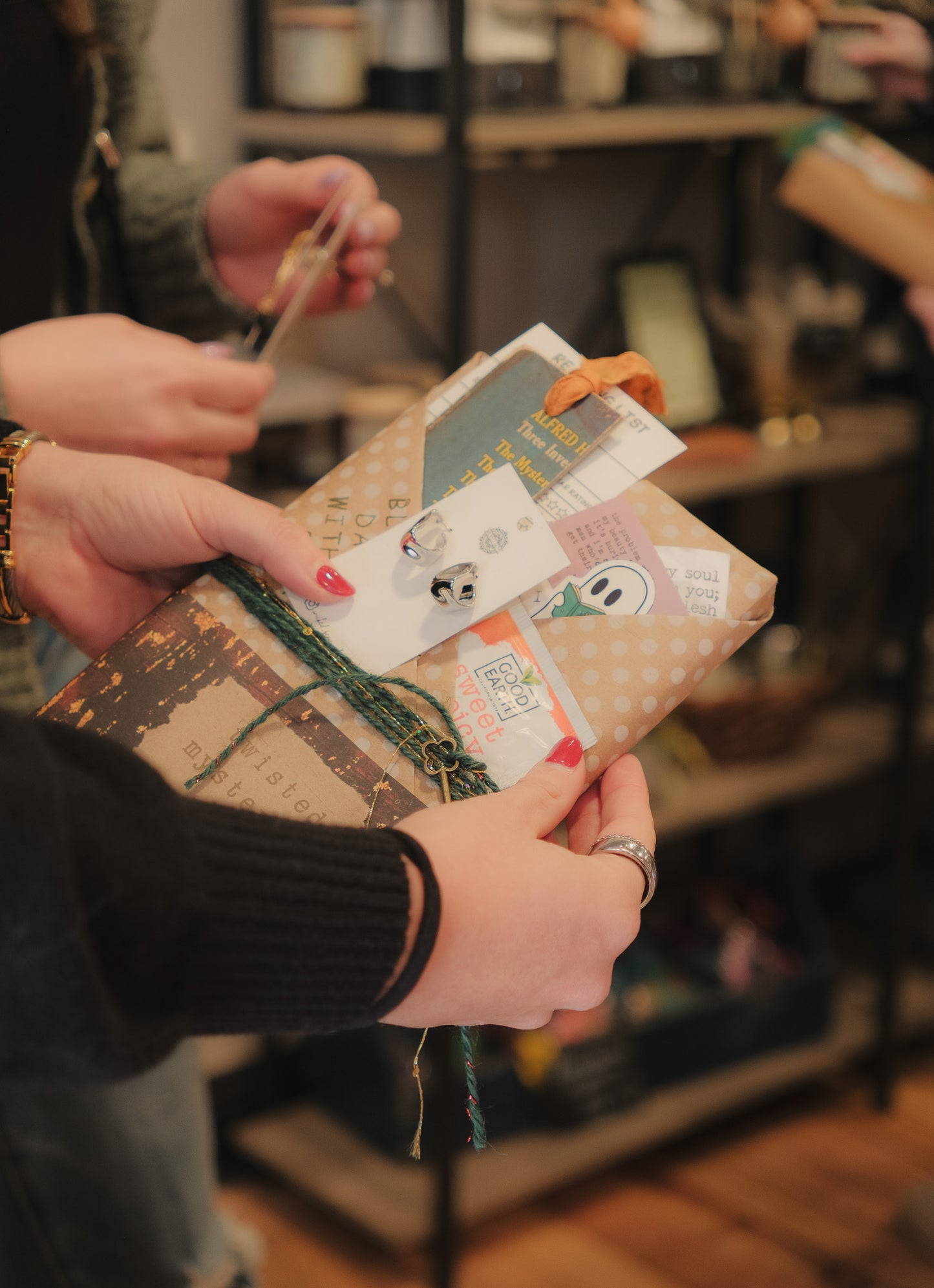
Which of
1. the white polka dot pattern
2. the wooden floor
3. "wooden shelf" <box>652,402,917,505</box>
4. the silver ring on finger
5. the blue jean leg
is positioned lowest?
the wooden floor

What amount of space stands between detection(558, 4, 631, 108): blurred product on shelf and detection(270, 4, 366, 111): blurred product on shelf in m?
0.25

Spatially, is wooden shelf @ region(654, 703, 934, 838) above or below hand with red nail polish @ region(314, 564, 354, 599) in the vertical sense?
below

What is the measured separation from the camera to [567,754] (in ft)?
2.06

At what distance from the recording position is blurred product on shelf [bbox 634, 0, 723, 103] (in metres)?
1.64

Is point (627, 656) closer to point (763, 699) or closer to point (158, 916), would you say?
point (158, 916)

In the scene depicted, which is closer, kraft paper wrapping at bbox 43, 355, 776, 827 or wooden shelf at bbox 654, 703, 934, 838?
kraft paper wrapping at bbox 43, 355, 776, 827

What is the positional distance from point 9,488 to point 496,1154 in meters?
1.23

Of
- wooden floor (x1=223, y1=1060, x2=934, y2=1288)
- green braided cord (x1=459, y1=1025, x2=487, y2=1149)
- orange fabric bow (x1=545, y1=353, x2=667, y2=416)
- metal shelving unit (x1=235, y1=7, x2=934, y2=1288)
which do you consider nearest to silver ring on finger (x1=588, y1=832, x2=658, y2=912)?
green braided cord (x1=459, y1=1025, x2=487, y2=1149)

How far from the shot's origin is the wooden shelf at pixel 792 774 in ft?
5.93

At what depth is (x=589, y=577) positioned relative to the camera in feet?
2.15

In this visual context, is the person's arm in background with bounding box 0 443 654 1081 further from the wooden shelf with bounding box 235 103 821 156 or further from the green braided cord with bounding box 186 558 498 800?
the wooden shelf with bounding box 235 103 821 156

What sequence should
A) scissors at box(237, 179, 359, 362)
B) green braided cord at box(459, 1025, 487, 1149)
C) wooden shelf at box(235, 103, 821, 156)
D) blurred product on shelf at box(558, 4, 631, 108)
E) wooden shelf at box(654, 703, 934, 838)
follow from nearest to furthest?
green braided cord at box(459, 1025, 487, 1149)
scissors at box(237, 179, 359, 362)
wooden shelf at box(235, 103, 821, 156)
blurred product on shelf at box(558, 4, 631, 108)
wooden shelf at box(654, 703, 934, 838)

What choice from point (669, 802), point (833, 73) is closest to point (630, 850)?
point (669, 802)

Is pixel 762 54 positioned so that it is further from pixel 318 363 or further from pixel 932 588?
pixel 932 588
